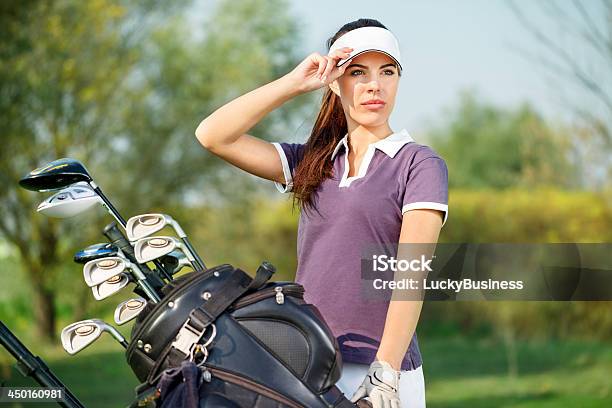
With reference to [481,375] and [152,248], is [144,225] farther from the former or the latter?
[481,375]

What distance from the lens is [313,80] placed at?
2.39 metres

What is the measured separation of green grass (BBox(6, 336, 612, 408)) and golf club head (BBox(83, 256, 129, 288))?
6.01 metres

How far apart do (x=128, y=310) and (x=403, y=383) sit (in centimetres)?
70

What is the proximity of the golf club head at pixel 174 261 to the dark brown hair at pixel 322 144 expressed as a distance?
34 cm

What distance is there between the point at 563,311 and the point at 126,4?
7.26m

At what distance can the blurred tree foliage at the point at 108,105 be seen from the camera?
11992 mm

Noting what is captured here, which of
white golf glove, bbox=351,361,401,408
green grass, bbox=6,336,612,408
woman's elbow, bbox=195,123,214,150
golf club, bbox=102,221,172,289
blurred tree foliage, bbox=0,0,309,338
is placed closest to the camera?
white golf glove, bbox=351,361,401,408

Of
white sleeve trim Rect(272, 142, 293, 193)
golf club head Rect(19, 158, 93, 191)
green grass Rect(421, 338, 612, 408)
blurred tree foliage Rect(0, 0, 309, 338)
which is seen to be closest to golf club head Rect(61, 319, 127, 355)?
golf club head Rect(19, 158, 93, 191)

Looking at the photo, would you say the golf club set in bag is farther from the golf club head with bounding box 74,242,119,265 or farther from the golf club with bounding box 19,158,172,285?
the golf club with bounding box 19,158,172,285

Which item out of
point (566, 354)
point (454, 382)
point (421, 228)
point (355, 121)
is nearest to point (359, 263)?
point (421, 228)

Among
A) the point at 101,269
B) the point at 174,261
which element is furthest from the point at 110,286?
the point at 174,261

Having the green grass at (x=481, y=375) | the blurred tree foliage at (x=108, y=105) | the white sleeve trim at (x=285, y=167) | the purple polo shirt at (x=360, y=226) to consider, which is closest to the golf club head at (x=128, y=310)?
the purple polo shirt at (x=360, y=226)

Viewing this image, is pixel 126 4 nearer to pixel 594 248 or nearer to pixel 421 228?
pixel 594 248

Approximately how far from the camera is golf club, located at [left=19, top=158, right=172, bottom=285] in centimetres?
226
